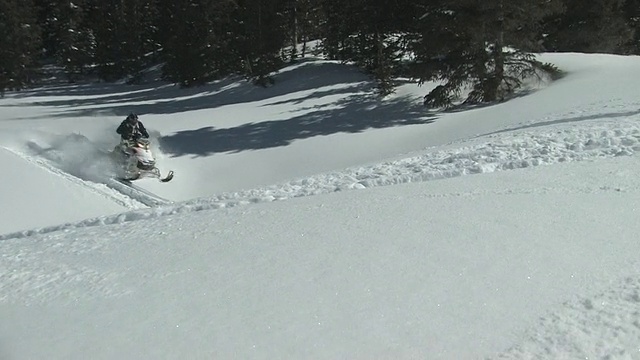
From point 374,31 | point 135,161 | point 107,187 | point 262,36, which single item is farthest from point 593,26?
point 107,187

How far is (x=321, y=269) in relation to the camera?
4.97 meters

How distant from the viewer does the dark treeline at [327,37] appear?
20000mm

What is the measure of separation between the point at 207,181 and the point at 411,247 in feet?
36.8

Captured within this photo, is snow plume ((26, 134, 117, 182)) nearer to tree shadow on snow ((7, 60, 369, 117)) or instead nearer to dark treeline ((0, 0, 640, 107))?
tree shadow on snow ((7, 60, 369, 117))

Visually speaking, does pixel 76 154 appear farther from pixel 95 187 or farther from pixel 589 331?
pixel 589 331

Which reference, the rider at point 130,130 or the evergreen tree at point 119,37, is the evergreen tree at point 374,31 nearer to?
the rider at point 130,130

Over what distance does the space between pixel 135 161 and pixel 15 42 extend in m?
32.5

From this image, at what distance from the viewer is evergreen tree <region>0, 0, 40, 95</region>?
134 ft

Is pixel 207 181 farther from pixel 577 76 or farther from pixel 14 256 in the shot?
pixel 577 76

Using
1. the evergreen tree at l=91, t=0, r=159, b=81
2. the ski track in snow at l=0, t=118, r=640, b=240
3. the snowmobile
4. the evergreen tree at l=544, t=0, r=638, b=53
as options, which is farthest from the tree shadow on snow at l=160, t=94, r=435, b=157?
the evergreen tree at l=91, t=0, r=159, b=81

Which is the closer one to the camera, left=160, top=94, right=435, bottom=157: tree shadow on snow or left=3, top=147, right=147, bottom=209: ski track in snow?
left=3, top=147, right=147, bottom=209: ski track in snow

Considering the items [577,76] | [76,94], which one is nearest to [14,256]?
[577,76]

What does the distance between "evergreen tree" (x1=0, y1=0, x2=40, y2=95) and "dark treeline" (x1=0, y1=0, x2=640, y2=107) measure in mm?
70

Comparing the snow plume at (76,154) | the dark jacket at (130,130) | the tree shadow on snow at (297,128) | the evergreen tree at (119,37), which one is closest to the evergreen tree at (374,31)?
the tree shadow on snow at (297,128)
